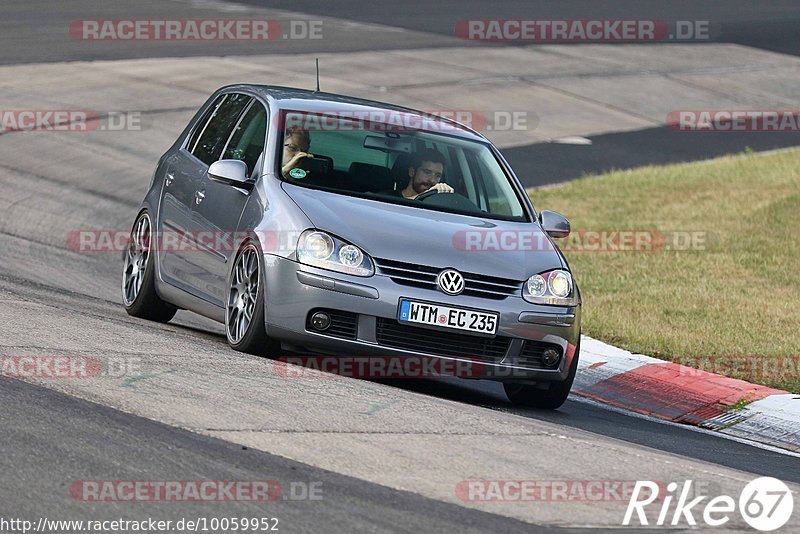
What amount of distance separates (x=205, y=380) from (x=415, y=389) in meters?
2.04

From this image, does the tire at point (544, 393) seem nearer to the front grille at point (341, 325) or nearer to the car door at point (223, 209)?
the front grille at point (341, 325)

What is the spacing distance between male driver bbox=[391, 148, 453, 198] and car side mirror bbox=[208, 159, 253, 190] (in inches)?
38.1

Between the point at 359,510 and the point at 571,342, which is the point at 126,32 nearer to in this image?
the point at 571,342

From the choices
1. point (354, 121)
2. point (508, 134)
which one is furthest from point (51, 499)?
point (508, 134)

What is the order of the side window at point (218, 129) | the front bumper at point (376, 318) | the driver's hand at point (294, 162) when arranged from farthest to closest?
the side window at point (218, 129)
the driver's hand at point (294, 162)
the front bumper at point (376, 318)

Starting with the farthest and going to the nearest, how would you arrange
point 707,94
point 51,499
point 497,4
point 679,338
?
point 497,4 < point 707,94 < point 679,338 < point 51,499

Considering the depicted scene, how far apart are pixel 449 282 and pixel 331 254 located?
0.67 metres

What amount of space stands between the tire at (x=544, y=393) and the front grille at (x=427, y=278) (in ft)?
2.62

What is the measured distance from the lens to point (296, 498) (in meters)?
5.86

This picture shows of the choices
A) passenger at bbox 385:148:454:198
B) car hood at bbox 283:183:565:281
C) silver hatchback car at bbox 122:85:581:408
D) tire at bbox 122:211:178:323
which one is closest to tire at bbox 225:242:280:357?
silver hatchback car at bbox 122:85:581:408

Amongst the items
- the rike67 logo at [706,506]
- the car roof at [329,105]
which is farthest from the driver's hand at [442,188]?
the rike67 logo at [706,506]

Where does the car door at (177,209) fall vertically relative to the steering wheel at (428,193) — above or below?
below

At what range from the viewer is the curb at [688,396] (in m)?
9.54

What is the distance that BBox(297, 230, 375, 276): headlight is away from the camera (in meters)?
8.41
